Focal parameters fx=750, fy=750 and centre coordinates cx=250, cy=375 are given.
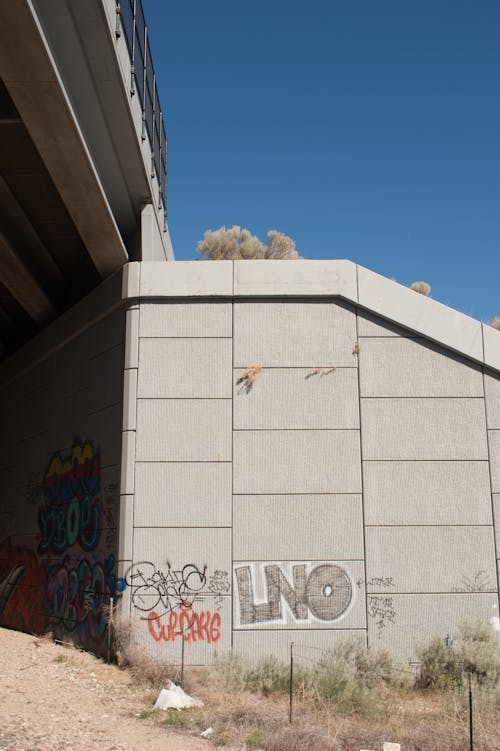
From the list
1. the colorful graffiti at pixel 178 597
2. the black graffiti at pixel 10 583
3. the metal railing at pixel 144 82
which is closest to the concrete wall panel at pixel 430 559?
the colorful graffiti at pixel 178 597

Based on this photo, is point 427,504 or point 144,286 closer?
point 427,504

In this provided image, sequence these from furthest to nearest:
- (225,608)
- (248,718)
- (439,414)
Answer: (439,414) < (225,608) < (248,718)

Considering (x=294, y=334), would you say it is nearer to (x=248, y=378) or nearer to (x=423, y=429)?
(x=248, y=378)

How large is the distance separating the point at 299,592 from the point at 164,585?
6.88 feet

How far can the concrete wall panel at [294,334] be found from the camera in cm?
1252

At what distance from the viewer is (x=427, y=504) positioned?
12.0 meters

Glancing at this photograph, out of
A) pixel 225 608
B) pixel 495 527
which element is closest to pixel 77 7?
pixel 225 608

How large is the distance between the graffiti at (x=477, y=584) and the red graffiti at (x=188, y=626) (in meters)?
3.78

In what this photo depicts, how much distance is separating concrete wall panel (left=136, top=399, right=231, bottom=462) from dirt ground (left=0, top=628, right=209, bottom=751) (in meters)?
3.35

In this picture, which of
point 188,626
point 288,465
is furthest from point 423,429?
point 188,626

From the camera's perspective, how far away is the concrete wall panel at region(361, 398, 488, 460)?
1219 centimetres

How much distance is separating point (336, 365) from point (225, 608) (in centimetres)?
427

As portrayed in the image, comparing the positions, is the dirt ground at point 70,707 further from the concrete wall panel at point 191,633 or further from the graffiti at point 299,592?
the graffiti at point 299,592

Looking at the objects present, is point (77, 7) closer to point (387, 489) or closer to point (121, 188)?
point (121, 188)
